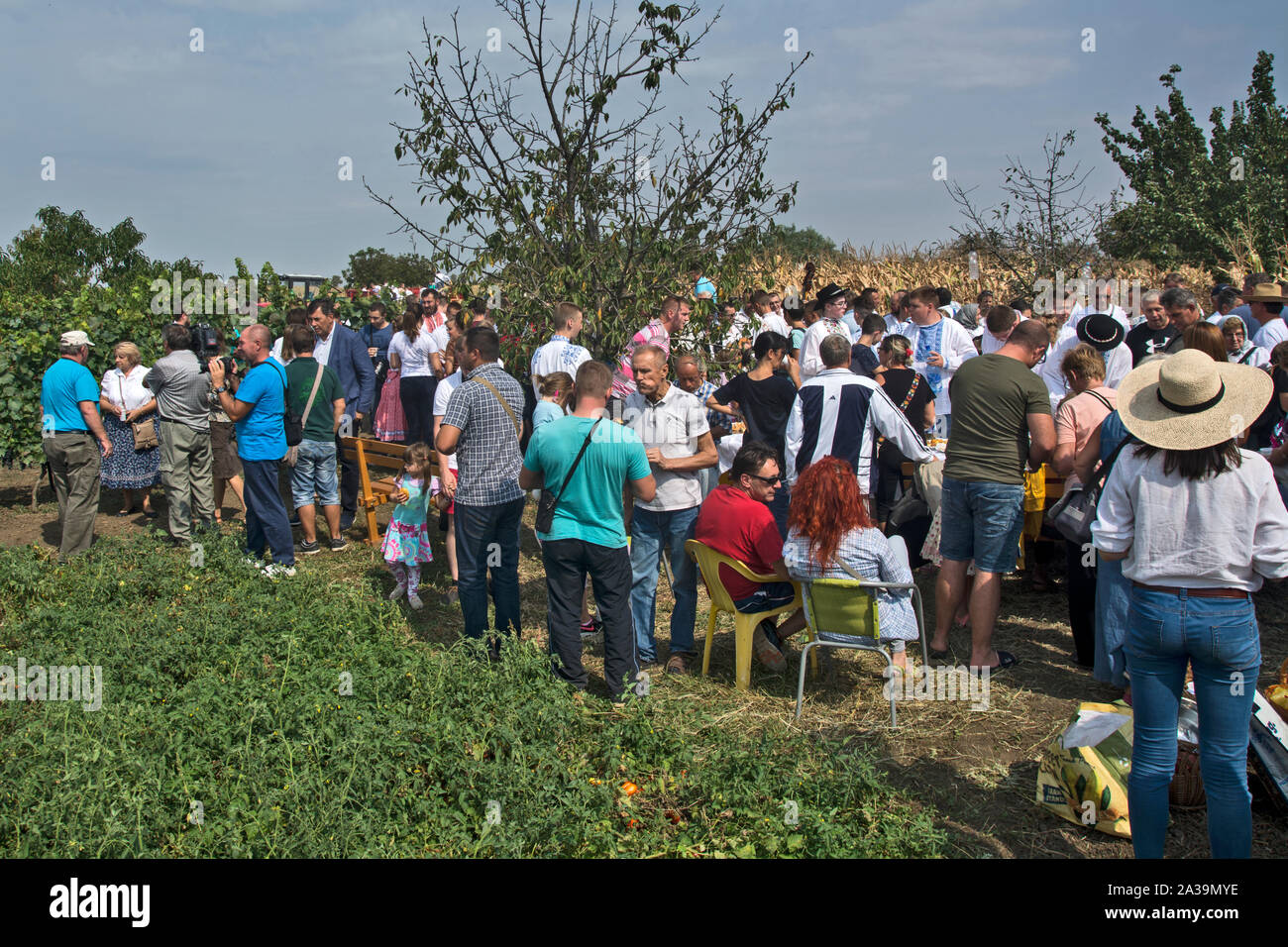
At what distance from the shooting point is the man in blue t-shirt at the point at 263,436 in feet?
26.2

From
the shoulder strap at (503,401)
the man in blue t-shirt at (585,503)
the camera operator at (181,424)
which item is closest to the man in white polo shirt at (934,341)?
the shoulder strap at (503,401)

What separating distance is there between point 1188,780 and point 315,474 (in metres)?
7.23

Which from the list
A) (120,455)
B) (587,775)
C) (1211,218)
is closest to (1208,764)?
(587,775)

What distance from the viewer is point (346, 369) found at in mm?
10352

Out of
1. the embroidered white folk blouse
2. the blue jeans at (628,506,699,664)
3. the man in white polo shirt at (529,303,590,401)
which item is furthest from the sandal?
the embroidered white folk blouse

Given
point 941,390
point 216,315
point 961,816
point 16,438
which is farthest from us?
point 216,315

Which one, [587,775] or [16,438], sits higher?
[16,438]

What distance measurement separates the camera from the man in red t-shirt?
19.3 feet

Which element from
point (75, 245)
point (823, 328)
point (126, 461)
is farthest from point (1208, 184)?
point (75, 245)

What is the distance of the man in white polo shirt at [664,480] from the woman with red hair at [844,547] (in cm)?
86

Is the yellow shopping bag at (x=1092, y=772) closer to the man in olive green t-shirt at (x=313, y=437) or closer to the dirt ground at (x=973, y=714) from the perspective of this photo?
the dirt ground at (x=973, y=714)

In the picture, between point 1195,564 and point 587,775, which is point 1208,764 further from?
point 587,775
